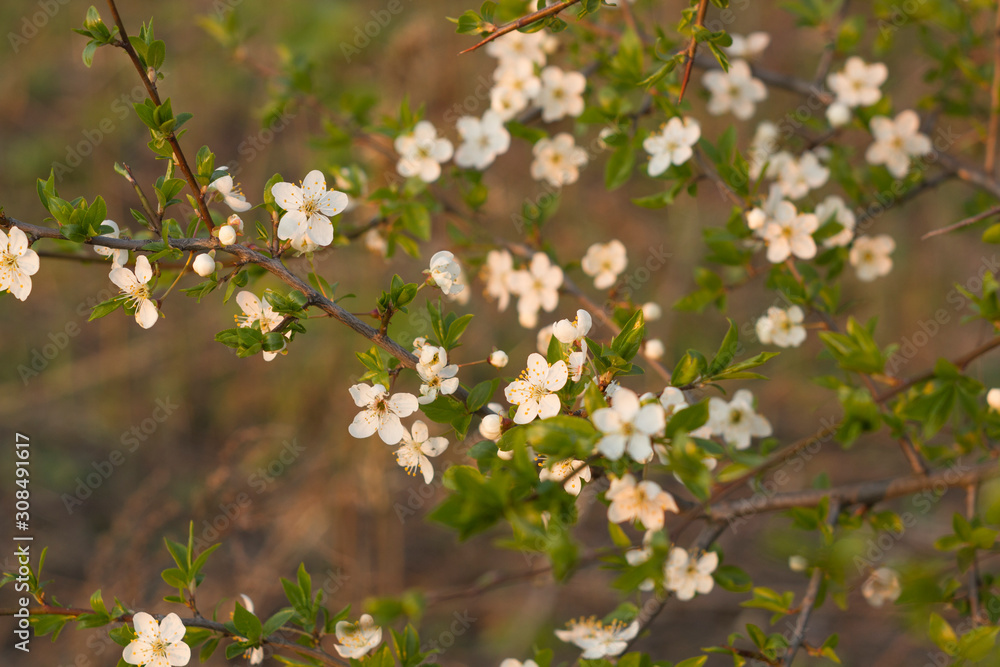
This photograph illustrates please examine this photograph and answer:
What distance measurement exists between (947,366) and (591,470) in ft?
2.39

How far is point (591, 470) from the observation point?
1.25 meters

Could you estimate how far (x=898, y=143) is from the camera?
2080 millimetres

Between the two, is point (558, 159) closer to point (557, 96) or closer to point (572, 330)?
point (557, 96)

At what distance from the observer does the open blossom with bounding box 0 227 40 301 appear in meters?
1.23

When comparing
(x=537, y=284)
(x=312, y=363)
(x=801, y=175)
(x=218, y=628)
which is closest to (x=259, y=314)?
(x=218, y=628)

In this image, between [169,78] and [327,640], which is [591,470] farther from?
[169,78]

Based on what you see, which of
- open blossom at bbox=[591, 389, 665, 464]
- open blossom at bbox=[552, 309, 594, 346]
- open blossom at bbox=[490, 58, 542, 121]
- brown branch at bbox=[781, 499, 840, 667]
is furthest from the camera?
open blossom at bbox=[490, 58, 542, 121]

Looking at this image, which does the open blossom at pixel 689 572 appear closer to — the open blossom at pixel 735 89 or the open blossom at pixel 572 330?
the open blossom at pixel 572 330

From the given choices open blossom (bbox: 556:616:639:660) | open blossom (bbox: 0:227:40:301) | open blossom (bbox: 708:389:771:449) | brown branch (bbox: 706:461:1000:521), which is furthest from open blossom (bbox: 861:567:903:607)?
open blossom (bbox: 0:227:40:301)

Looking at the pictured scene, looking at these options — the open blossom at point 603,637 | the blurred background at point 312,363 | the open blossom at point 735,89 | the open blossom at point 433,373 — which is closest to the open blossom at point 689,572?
the open blossom at point 603,637

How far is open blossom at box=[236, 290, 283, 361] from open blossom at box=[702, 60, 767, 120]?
1559mm

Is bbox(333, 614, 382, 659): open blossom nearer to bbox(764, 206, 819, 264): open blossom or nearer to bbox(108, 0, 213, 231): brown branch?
bbox(108, 0, 213, 231): brown branch

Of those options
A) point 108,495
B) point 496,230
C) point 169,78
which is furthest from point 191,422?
point 169,78

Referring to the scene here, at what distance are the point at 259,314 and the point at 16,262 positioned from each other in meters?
0.41
